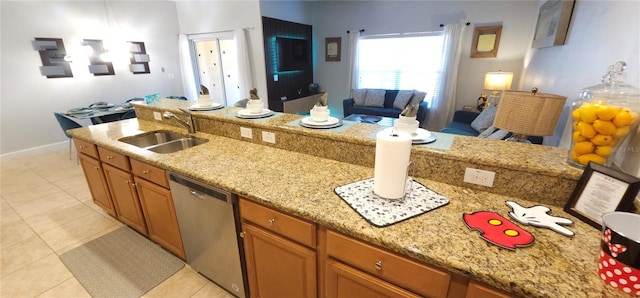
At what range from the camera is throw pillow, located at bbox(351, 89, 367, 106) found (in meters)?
5.55

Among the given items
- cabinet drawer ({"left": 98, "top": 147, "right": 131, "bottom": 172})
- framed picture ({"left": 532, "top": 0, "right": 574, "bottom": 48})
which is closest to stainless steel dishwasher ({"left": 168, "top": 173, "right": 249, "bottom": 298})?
cabinet drawer ({"left": 98, "top": 147, "right": 131, "bottom": 172})

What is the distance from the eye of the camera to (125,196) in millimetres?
2064

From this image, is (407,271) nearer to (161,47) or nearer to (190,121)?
(190,121)

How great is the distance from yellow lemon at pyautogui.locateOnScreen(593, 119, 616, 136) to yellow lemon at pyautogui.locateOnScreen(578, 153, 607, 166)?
0.11 metres

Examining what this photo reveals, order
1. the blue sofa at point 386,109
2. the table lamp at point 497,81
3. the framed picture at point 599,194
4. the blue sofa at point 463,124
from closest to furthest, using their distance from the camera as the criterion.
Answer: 1. the framed picture at point 599,194
2. the blue sofa at point 463,124
3. the table lamp at point 497,81
4. the blue sofa at point 386,109

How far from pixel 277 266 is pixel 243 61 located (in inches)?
181

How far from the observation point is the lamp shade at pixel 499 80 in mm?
4090

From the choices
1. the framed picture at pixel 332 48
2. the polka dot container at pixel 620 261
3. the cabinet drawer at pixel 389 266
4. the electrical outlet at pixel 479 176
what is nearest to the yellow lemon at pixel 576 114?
the electrical outlet at pixel 479 176

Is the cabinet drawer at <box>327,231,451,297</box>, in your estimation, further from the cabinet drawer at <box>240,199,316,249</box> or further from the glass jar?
the glass jar

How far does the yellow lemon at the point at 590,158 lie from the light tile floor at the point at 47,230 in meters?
2.00

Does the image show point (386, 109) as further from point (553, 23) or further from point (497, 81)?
point (553, 23)

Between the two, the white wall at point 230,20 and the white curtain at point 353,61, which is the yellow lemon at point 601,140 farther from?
the white curtain at point 353,61

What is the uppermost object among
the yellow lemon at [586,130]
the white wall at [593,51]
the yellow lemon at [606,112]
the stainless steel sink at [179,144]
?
the white wall at [593,51]

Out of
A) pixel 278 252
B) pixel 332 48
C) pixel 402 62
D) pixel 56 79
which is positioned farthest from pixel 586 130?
pixel 56 79
